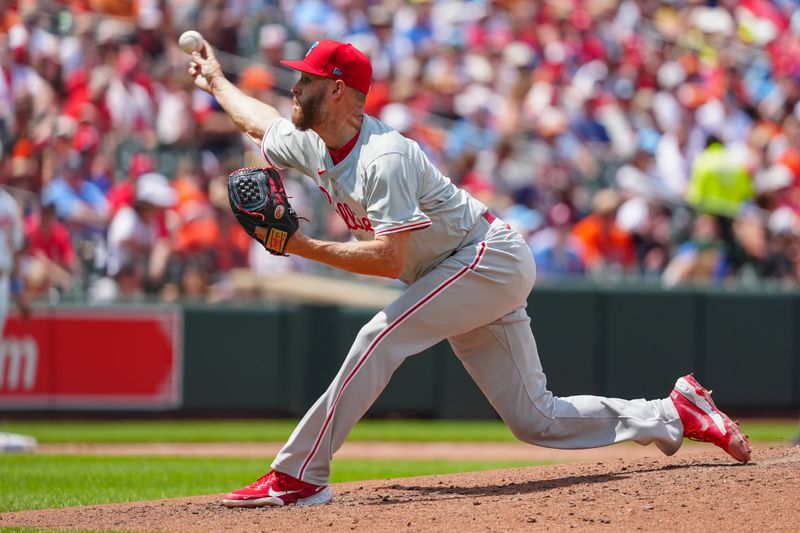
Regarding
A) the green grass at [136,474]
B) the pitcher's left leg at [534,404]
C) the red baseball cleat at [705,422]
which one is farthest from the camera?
the green grass at [136,474]

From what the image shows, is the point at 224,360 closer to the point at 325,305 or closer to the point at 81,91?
the point at 325,305

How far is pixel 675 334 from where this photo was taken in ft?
43.0

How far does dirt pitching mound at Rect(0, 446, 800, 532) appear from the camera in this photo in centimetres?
503

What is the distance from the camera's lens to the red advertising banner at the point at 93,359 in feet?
39.0

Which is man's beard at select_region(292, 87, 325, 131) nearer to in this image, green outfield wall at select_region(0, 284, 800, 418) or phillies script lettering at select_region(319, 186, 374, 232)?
phillies script lettering at select_region(319, 186, 374, 232)

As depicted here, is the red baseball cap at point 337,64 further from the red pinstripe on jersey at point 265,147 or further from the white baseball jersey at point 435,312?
the red pinstripe on jersey at point 265,147

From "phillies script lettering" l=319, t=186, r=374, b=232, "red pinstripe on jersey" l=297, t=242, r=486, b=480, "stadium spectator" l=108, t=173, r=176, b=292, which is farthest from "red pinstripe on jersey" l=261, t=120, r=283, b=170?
"stadium spectator" l=108, t=173, r=176, b=292

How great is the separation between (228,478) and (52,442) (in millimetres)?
3178

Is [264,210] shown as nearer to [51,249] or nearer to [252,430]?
[252,430]

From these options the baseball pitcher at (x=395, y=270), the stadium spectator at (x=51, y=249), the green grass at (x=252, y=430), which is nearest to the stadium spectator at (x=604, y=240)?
the green grass at (x=252, y=430)

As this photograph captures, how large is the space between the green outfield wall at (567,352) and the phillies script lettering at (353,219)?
6827mm

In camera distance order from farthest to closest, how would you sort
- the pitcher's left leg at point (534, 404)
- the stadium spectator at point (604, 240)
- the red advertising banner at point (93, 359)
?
the stadium spectator at point (604, 240) → the red advertising banner at point (93, 359) → the pitcher's left leg at point (534, 404)

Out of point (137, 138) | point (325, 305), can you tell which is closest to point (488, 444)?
point (325, 305)

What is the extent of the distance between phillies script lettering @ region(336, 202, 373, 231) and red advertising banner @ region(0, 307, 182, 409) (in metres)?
6.86
